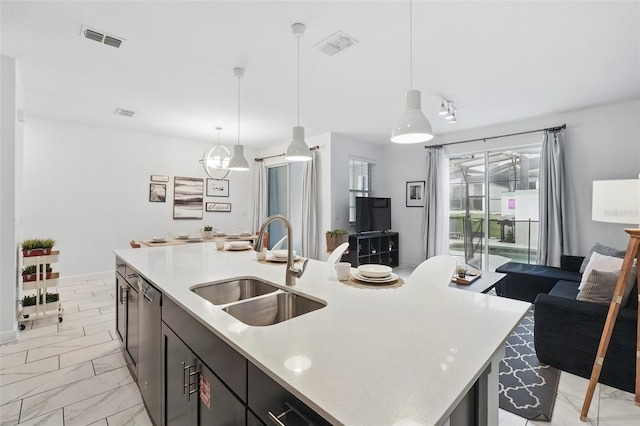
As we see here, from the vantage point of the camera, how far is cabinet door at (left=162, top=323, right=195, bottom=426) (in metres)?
1.21

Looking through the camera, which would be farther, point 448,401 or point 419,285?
point 419,285

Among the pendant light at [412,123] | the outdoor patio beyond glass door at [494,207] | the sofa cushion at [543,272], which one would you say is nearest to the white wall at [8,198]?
the pendant light at [412,123]

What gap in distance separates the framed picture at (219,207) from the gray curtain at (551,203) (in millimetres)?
5877

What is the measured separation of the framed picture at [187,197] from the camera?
590cm

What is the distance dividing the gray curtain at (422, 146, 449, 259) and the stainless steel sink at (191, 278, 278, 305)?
4.52m

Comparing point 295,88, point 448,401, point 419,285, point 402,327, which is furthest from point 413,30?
point 448,401

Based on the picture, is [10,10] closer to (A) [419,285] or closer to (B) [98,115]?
(B) [98,115]

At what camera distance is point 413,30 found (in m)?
2.34

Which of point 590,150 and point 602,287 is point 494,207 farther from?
point 602,287

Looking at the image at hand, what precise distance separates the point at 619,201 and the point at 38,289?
19.1 feet

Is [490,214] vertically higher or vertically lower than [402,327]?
higher

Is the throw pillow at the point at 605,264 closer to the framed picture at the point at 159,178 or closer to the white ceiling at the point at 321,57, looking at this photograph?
the white ceiling at the point at 321,57

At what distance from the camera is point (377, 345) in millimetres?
857

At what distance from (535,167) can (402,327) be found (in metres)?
4.96
